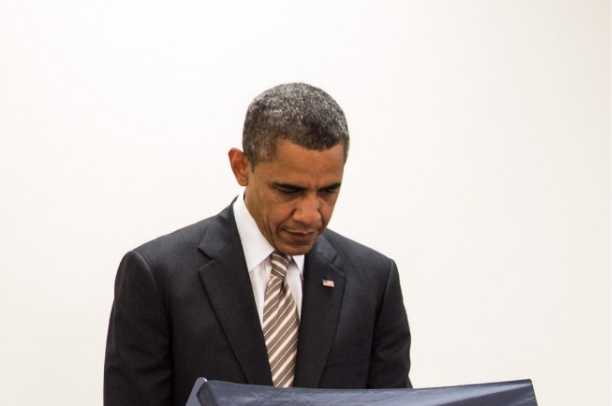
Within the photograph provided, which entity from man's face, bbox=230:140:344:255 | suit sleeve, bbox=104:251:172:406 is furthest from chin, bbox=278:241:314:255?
suit sleeve, bbox=104:251:172:406

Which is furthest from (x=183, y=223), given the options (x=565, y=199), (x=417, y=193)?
(x=565, y=199)

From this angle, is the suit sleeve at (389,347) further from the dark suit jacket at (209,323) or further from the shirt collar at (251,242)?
the shirt collar at (251,242)

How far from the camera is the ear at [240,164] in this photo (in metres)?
1.62

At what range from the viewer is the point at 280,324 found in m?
1.66

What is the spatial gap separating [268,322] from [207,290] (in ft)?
0.36

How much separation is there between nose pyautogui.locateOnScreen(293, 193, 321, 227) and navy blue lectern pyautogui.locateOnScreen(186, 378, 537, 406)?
379 millimetres

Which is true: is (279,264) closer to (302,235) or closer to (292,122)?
(302,235)

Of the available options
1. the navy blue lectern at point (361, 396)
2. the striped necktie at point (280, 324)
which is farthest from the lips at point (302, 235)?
the navy blue lectern at point (361, 396)

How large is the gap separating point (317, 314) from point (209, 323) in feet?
0.57

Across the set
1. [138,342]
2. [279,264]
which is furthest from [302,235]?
[138,342]

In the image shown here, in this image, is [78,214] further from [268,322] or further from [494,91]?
[494,91]

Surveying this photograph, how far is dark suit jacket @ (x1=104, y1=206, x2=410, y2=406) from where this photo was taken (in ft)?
5.21

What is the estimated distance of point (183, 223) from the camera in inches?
87.7

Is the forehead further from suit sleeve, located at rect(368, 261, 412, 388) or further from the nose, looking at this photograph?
suit sleeve, located at rect(368, 261, 412, 388)
